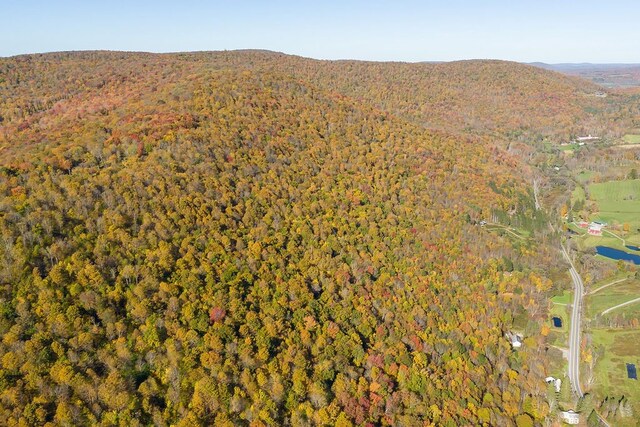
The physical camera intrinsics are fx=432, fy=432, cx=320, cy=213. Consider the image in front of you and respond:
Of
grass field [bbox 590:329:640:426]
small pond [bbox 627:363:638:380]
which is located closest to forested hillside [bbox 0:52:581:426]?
grass field [bbox 590:329:640:426]

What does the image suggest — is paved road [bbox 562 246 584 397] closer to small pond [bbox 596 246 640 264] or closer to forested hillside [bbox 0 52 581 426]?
forested hillside [bbox 0 52 581 426]

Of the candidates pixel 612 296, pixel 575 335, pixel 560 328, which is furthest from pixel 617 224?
pixel 575 335

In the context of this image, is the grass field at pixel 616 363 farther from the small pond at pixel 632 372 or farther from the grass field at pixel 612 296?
the grass field at pixel 612 296

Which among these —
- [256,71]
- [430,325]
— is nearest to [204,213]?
[430,325]

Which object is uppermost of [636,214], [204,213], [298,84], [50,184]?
[298,84]

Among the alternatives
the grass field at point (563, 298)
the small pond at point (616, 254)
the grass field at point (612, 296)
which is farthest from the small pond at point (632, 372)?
the small pond at point (616, 254)

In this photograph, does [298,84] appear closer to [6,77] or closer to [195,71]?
[195,71]

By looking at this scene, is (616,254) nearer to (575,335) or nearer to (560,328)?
(560,328)
